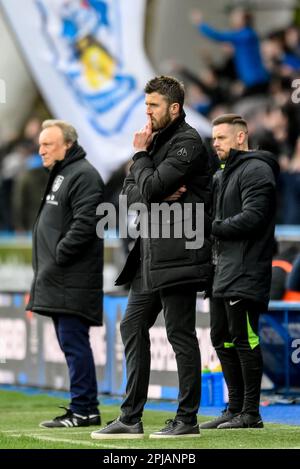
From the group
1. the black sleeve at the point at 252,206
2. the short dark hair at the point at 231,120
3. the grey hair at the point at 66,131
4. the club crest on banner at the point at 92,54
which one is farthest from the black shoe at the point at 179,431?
the club crest on banner at the point at 92,54

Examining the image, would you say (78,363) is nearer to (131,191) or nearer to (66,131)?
(66,131)

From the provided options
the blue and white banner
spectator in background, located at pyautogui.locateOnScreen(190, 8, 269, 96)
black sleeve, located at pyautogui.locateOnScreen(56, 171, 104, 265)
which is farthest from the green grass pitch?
spectator in background, located at pyautogui.locateOnScreen(190, 8, 269, 96)

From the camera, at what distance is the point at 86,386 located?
1074cm

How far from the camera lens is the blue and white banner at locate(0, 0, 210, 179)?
19.7m

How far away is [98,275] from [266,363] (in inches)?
101

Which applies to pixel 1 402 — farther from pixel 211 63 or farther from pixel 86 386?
pixel 211 63

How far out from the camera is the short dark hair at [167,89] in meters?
9.01

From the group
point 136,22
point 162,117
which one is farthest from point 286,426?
point 136,22

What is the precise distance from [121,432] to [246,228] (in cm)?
158

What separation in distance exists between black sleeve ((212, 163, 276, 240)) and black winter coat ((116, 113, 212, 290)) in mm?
463

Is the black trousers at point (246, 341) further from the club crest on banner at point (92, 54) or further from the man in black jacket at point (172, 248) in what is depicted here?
the club crest on banner at point (92, 54)

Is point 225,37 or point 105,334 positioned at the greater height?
point 225,37

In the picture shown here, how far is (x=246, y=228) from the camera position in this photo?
9.61 meters

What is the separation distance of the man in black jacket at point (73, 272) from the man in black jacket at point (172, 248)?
152cm
